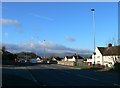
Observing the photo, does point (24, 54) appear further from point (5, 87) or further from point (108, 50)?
point (5, 87)

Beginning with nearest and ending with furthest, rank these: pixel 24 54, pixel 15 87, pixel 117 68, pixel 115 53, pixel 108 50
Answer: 1. pixel 15 87
2. pixel 117 68
3. pixel 115 53
4. pixel 108 50
5. pixel 24 54

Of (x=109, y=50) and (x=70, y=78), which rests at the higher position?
(x=109, y=50)

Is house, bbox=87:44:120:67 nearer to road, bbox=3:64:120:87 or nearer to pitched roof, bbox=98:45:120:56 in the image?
pitched roof, bbox=98:45:120:56

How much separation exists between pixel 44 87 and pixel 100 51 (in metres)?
94.0

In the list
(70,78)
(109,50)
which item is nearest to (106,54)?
(109,50)

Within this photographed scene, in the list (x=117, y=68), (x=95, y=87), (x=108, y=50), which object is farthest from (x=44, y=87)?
(x=108, y=50)

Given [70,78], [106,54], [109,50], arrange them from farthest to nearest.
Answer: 1. [106,54]
2. [109,50]
3. [70,78]

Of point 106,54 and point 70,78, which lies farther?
point 106,54

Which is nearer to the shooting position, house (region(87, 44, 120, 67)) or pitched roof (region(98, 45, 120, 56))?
pitched roof (region(98, 45, 120, 56))

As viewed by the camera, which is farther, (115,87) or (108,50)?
(108,50)

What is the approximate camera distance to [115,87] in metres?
22.2

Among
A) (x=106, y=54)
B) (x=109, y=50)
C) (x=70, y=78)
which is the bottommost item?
(x=70, y=78)

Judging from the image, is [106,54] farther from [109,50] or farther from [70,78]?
[70,78]

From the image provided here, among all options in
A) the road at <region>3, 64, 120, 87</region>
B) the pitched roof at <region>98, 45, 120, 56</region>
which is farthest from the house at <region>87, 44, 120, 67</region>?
the road at <region>3, 64, 120, 87</region>
